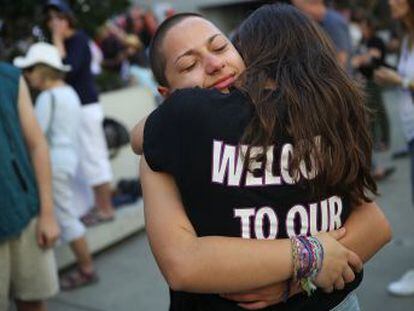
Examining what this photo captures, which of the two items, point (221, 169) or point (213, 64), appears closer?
point (221, 169)

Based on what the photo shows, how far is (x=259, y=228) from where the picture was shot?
51.4 inches

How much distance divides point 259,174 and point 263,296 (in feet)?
1.02

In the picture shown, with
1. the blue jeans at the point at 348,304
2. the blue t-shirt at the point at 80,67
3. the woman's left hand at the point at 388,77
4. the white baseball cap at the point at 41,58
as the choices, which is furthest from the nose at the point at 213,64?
the blue t-shirt at the point at 80,67

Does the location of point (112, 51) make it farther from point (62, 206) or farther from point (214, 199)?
point (214, 199)

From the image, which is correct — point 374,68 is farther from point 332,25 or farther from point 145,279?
point 145,279

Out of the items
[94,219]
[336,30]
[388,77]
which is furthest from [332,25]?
[94,219]

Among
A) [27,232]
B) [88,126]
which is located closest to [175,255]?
[27,232]

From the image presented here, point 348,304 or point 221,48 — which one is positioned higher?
point 221,48

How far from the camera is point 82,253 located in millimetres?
4082

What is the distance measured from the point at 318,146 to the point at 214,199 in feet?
0.92

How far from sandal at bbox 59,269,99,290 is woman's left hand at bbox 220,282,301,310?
119 inches

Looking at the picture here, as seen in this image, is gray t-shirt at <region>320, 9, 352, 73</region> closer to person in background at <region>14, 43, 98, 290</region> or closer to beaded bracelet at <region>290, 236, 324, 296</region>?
person in background at <region>14, 43, 98, 290</region>

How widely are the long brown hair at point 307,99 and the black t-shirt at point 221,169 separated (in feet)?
0.10

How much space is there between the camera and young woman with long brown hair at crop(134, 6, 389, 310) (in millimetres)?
1264
